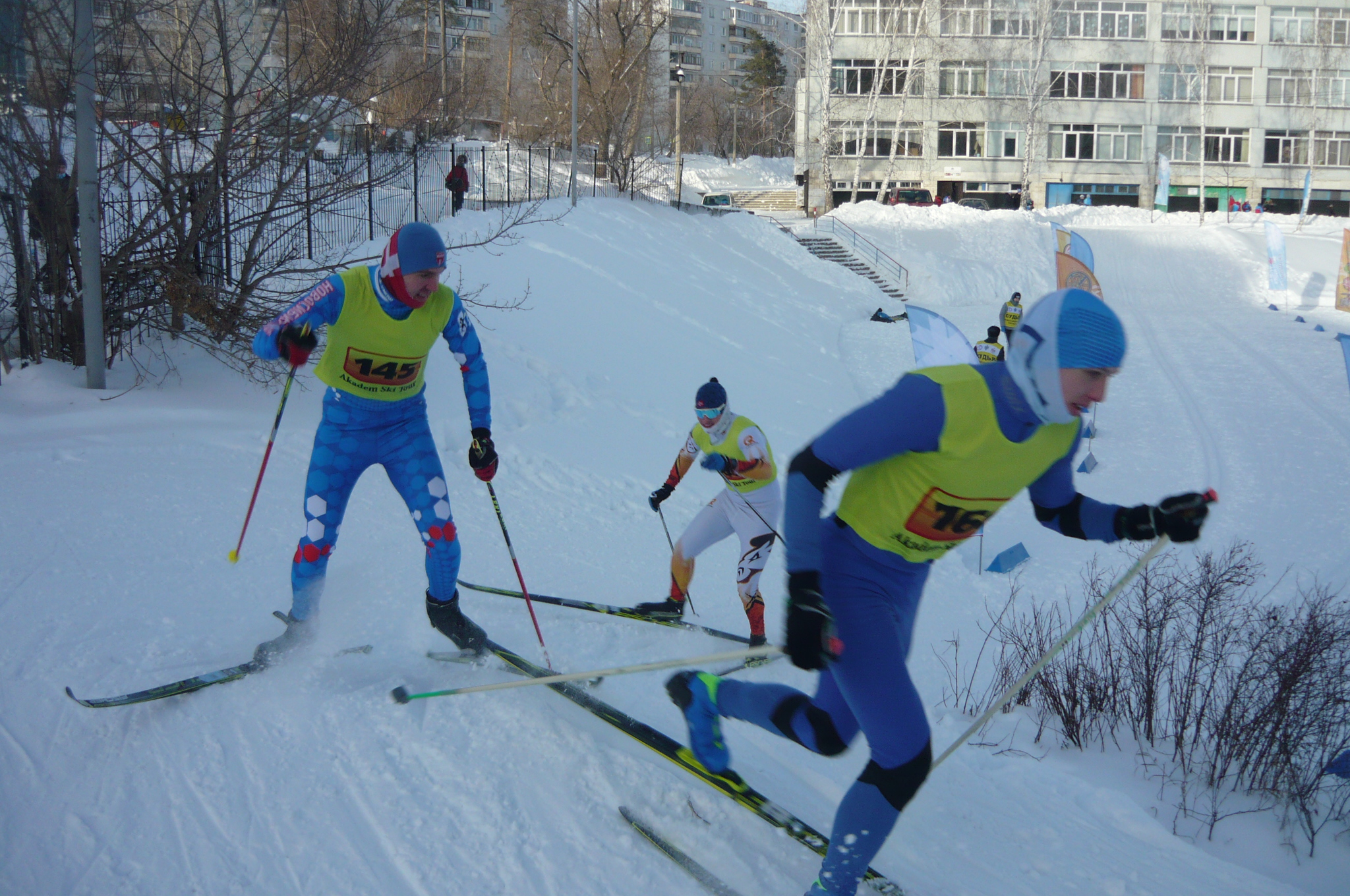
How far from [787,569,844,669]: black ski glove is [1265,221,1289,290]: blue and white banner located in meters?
31.5

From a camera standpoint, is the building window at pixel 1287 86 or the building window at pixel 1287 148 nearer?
the building window at pixel 1287 86

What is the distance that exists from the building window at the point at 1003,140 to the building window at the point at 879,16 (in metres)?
6.69

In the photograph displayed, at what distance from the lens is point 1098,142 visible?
156 feet

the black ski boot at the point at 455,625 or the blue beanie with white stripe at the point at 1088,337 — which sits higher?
the blue beanie with white stripe at the point at 1088,337

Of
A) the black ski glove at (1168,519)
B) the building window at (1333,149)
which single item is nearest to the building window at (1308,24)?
Answer: the building window at (1333,149)

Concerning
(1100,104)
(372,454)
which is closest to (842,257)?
(1100,104)

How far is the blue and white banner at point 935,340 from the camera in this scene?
9.80m

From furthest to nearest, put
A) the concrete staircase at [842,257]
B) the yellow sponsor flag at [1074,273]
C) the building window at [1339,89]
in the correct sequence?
the building window at [1339,89]
the concrete staircase at [842,257]
the yellow sponsor flag at [1074,273]

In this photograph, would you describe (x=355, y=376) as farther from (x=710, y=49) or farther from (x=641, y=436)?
(x=710, y=49)

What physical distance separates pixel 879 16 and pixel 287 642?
47.1m

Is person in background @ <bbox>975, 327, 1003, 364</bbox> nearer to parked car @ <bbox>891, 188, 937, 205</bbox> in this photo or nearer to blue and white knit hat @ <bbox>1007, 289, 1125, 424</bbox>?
blue and white knit hat @ <bbox>1007, 289, 1125, 424</bbox>

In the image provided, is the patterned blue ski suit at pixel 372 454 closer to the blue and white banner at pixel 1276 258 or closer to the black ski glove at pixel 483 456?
the black ski glove at pixel 483 456

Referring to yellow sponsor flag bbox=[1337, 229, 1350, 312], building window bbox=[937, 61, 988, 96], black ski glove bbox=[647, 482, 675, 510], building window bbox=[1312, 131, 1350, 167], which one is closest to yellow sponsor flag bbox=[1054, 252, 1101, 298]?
yellow sponsor flag bbox=[1337, 229, 1350, 312]

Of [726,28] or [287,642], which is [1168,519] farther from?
[726,28]
